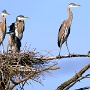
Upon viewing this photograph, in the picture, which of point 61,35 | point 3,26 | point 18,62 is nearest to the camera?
point 18,62

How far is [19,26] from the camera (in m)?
16.6

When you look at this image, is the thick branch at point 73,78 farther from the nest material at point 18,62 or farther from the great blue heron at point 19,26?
the great blue heron at point 19,26

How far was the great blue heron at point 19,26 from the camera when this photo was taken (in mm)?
16047

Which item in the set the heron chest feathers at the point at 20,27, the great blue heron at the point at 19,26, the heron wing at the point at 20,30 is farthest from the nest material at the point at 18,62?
the heron chest feathers at the point at 20,27

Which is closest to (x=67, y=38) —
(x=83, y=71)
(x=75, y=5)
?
(x=75, y=5)

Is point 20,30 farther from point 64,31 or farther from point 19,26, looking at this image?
point 64,31

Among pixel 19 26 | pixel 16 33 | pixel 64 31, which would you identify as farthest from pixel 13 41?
Answer: pixel 19 26

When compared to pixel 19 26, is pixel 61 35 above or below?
below

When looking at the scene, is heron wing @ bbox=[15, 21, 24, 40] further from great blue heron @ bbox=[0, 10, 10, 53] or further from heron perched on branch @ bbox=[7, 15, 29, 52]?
great blue heron @ bbox=[0, 10, 10, 53]

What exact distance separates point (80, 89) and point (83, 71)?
681 mm

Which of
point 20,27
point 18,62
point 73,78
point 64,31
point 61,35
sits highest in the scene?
point 20,27

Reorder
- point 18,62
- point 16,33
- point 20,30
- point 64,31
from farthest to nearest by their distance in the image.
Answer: point 20,30 < point 16,33 < point 64,31 < point 18,62

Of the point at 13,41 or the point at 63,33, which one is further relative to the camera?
the point at 13,41

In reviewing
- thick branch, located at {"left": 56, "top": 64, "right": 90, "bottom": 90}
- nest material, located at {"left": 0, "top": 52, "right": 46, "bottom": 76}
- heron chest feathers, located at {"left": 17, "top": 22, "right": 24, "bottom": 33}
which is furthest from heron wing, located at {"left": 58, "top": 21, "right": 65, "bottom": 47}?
thick branch, located at {"left": 56, "top": 64, "right": 90, "bottom": 90}
